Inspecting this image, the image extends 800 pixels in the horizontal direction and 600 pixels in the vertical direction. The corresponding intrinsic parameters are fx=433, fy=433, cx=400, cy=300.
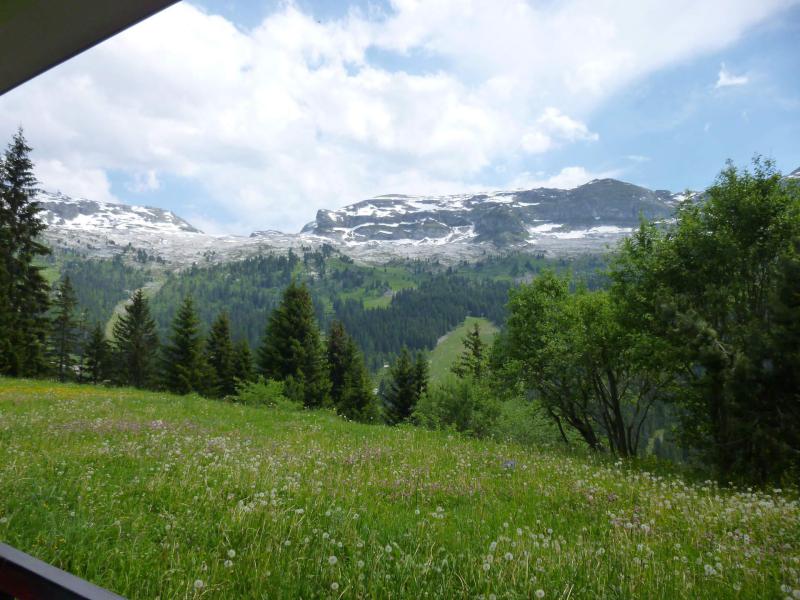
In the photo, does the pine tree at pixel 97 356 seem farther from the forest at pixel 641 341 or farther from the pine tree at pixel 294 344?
the pine tree at pixel 294 344

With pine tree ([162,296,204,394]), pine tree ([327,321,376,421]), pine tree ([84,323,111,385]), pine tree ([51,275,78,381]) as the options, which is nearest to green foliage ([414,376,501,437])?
pine tree ([327,321,376,421])

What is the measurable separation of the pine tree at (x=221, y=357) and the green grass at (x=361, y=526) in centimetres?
6119

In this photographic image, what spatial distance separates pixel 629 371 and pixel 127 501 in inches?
1013

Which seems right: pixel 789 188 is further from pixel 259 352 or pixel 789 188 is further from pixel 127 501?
pixel 259 352

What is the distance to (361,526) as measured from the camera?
16.5 feet

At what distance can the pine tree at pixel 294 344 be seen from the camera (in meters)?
53.8

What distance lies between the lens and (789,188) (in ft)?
59.1

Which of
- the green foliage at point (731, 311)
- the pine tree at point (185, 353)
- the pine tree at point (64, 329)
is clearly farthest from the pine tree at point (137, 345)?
the green foliage at point (731, 311)

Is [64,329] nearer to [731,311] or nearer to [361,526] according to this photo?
[361,526]

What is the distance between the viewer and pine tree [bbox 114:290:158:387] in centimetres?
7419

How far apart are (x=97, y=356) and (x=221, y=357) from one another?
2545cm

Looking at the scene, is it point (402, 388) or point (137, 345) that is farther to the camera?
point (137, 345)

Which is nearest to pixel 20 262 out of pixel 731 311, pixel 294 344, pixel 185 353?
pixel 185 353

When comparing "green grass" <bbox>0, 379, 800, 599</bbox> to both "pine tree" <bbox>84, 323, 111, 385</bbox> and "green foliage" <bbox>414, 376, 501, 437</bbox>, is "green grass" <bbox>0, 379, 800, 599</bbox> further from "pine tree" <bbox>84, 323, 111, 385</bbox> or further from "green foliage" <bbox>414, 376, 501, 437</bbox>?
"pine tree" <bbox>84, 323, 111, 385</bbox>
